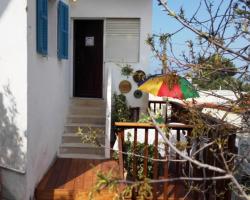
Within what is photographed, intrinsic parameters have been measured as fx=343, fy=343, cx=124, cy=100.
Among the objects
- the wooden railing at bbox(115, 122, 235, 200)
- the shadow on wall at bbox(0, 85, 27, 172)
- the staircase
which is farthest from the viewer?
the staircase

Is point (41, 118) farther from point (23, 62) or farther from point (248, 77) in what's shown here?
point (248, 77)

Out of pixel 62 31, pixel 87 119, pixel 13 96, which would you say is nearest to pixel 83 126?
pixel 87 119

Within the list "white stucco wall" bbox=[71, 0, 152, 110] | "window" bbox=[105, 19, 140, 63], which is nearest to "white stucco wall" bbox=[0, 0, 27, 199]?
"white stucco wall" bbox=[71, 0, 152, 110]

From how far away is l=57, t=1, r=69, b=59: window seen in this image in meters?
6.51

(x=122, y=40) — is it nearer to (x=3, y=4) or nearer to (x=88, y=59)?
(x=88, y=59)

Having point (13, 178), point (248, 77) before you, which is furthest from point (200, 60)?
point (13, 178)

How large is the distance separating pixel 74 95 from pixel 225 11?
776 cm

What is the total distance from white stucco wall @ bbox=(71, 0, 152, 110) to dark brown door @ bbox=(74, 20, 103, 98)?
49cm

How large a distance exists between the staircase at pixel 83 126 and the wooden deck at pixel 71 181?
1.14ft

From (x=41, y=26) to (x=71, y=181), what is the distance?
2.43 meters

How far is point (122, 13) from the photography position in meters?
8.66

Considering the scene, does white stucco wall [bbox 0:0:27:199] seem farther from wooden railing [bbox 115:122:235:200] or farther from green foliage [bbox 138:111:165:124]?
green foliage [bbox 138:111:165:124]

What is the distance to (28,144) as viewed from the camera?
4.57 m

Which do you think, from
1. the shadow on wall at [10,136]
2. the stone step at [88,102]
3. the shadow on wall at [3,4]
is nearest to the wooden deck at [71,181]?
the shadow on wall at [10,136]
